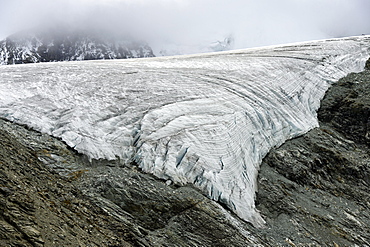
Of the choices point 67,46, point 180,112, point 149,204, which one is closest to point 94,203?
point 149,204

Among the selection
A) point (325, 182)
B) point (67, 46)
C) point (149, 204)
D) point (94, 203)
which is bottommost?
point (67, 46)

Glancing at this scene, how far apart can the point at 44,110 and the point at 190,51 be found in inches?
2820

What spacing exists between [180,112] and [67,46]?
168 m

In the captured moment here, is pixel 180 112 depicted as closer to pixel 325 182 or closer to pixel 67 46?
pixel 325 182

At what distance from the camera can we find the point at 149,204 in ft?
20.8

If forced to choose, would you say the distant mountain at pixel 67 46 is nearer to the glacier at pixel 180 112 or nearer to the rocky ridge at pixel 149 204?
the glacier at pixel 180 112

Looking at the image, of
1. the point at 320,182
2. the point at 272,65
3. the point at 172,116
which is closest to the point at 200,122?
the point at 172,116

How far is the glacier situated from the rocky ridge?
49cm

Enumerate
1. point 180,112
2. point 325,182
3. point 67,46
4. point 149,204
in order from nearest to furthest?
point 149,204
point 180,112
point 325,182
point 67,46

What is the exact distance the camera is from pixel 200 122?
8.95 metres

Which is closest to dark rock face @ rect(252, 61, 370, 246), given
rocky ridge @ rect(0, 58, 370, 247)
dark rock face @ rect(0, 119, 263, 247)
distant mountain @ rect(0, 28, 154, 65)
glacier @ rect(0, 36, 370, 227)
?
rocky ridge @ rect(0, 58, 370, 247)

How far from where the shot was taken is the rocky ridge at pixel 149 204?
4578 mm

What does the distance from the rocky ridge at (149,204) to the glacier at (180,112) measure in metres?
A: 0.49

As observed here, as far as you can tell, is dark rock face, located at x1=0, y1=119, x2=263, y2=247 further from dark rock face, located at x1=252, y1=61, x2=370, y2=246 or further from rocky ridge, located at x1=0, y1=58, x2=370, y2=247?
dark rock face, located at x1=252, y1=61, x2=370, y2=246
